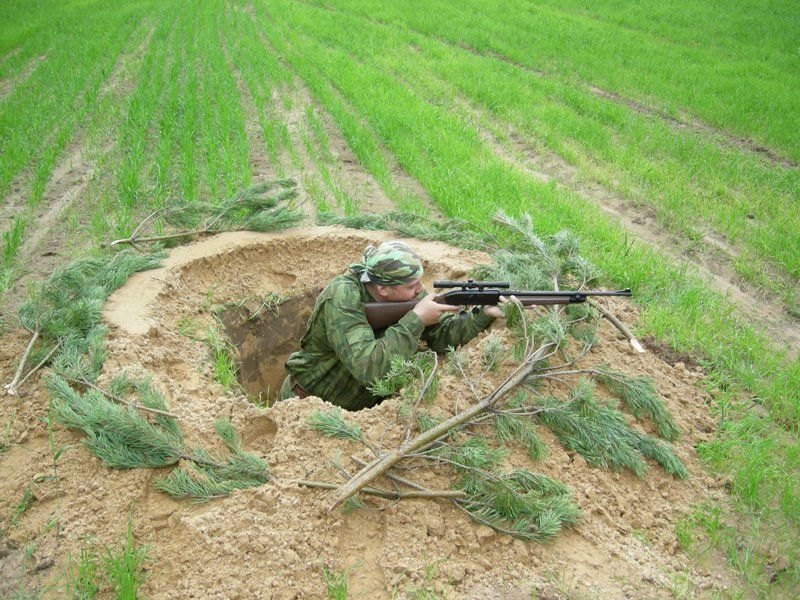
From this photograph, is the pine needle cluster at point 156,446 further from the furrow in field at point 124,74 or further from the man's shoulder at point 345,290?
the furrow in field at point 124,74

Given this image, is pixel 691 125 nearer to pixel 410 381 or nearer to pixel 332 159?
pixel 332 159

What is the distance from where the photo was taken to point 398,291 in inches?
167

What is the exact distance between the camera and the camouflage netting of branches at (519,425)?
310cm

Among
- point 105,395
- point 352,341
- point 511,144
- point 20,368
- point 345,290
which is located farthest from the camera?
point 511,144

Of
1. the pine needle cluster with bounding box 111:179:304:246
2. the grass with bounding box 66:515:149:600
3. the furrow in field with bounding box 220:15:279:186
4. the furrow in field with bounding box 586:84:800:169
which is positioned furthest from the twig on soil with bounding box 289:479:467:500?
the furrow in field with bounding box 586:84:800:169

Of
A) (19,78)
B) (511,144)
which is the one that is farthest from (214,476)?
(19,78)

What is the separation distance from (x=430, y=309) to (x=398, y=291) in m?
0.29

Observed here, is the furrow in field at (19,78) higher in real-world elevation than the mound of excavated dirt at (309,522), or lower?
lower

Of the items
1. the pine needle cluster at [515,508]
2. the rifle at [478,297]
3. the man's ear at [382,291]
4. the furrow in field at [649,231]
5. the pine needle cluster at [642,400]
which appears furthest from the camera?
the furrow in field at [649,231]

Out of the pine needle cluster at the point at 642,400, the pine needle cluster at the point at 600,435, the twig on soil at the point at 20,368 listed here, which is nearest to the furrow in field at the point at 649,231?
the pine needle cluster at the point at 642,400

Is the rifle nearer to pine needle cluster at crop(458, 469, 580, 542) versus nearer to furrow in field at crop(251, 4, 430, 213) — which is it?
pine needle cluster at crop(458, 469, 580, 542)

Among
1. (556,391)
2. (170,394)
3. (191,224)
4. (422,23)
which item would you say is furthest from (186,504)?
(422,23)

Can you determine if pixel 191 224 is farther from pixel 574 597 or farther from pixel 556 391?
pixel 574 597

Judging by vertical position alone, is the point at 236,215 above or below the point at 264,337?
above
